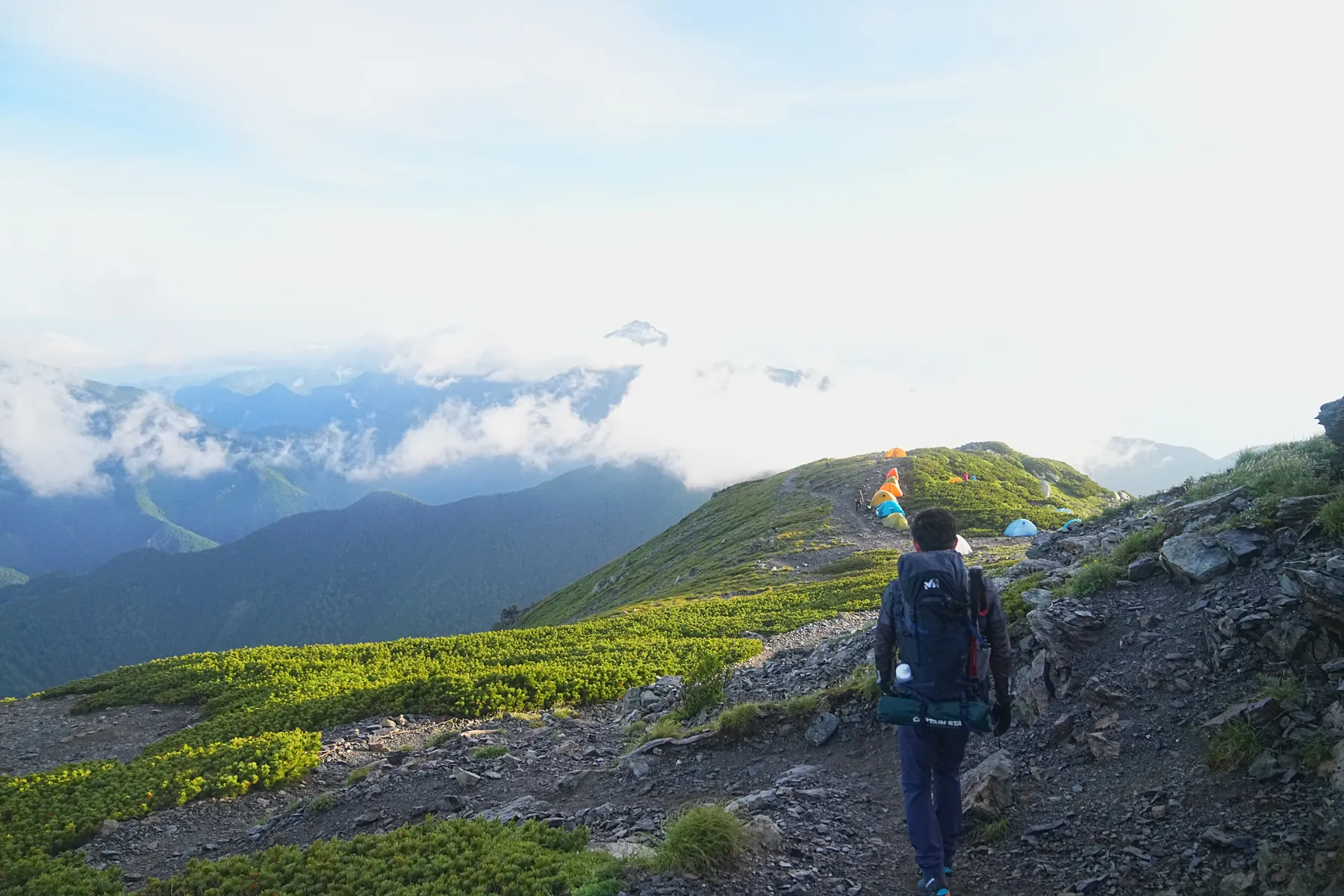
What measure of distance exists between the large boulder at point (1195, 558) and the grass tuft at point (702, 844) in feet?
28.5

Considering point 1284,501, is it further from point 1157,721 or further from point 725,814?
point 725,814

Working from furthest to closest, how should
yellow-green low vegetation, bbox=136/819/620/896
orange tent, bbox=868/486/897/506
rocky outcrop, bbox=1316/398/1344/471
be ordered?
orange tent, bbox=868/486/897/506
rocky outcrop, bbox=1316/398/1344/471
yellow-green low vegetation, bbox=136/819/620/896

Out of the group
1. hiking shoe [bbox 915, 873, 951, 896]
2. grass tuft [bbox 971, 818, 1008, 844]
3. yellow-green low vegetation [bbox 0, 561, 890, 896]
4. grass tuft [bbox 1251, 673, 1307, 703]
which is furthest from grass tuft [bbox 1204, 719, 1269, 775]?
yellow-green low vegetation [bbox 0, 561, 890, 896]

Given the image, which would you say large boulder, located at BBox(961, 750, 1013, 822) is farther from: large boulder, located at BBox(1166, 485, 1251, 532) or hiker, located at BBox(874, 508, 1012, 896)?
large boulder, located at BBox(1166, 485, 1251, 532)

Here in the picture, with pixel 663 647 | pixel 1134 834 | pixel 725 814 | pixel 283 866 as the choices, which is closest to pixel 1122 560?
pixel 1134 834

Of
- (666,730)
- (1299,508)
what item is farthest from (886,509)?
(1299,508)

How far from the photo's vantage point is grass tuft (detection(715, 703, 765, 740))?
13594 mm

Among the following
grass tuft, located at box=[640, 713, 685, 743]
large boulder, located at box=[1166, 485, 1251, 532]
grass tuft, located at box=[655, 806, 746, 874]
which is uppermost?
large boulder, located at box=[1166, 485, 1251, 532]

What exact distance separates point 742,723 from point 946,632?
7322 millimetres

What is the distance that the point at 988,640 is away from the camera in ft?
24.5

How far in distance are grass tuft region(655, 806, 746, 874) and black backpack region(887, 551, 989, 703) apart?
2733 mm

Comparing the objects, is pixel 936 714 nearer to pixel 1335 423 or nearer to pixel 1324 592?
pixel 1324 592

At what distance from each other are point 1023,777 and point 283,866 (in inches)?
445

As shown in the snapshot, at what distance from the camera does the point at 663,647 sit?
29312mm
